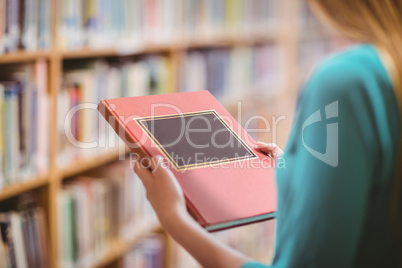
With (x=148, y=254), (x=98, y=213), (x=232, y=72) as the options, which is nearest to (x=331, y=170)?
(x=98, y=213)

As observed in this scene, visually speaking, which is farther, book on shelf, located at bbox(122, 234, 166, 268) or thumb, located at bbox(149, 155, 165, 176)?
book on shelf, located at bbox(122, 234, 166, 268)

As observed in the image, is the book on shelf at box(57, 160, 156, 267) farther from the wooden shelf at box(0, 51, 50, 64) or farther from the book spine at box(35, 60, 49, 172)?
the wooden shelf at box(0, 51, 50, 64)

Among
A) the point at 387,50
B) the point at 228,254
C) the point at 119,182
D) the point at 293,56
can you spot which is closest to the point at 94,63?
the point at 119,182

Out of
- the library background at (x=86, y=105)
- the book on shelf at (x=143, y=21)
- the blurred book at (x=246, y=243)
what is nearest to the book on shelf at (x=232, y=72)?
the library background at (x=86, y=105)

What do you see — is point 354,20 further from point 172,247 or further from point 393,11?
point 172,247

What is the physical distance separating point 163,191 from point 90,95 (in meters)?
1.02

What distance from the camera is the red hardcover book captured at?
2.87ft

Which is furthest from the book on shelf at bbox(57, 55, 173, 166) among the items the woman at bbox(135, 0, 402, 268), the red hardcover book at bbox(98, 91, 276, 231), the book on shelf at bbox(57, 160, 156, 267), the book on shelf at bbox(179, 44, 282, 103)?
the woman at bbox(135, 0, 402, 268)

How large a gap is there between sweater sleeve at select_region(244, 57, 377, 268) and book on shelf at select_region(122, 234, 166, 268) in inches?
61.3

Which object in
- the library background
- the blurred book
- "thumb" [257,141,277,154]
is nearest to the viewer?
"thumb" [257,141,277,154]

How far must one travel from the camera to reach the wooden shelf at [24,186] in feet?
4.68

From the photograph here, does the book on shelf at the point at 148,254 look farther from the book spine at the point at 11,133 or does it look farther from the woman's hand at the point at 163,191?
the woman's hand at the point at 163,191

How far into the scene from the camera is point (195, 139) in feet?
3.21

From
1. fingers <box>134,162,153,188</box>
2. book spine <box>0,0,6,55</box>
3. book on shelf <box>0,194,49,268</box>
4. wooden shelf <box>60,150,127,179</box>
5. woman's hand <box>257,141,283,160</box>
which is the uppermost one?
book spine <box>0,0,6,55</box>
